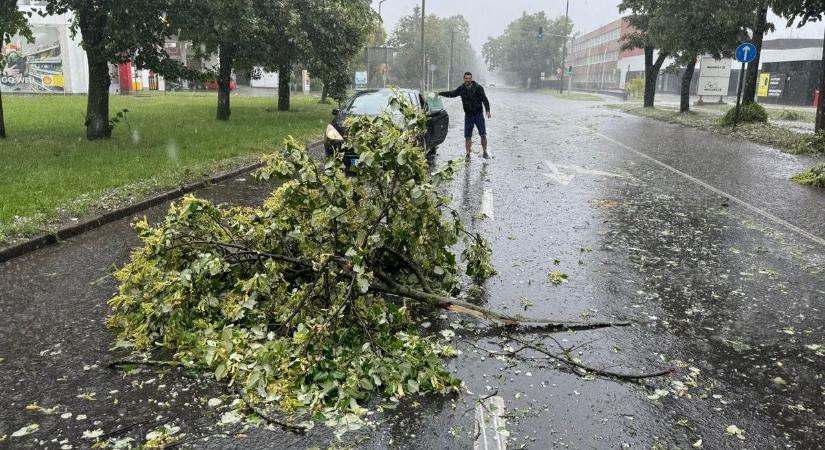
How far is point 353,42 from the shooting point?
2634cm

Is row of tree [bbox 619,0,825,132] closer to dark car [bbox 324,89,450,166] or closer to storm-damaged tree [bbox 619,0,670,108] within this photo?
storm-damaged tree [bbox 619,0,670,108]

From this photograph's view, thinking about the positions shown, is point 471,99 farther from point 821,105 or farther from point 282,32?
point 821,105

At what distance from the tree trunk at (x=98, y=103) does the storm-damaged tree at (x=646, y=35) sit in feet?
75.9

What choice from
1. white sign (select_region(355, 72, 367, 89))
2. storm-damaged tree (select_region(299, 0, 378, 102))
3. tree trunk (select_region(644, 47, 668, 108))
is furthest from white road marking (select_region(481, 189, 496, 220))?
white sign (select_region(355, 72, 367, 89))

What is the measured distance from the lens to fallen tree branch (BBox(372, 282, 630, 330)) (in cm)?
479

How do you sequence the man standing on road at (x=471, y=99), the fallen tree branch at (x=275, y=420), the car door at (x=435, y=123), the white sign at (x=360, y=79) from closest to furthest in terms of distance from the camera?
the fallen tree branch at (x=275, y=420)
the man standing on road at (x=471, y=99)
the car door at (x=435, y=123)
the white sign at (x=360, y=79)

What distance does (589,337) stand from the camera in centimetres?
460

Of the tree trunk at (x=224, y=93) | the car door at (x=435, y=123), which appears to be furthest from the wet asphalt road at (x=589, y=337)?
the tree trunk at (x=224, y=93)

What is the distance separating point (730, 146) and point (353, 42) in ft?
50.6

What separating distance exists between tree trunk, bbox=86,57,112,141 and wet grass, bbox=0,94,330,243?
1.12 feet

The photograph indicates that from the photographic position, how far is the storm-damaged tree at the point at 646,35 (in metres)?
29.8

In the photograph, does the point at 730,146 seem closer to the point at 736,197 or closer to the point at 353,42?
the point at 736,197

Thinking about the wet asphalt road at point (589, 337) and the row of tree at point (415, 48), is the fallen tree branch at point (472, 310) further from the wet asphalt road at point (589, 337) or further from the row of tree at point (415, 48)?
the row of tree at point (415, 48)

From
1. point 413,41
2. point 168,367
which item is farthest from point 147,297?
point 413,41
